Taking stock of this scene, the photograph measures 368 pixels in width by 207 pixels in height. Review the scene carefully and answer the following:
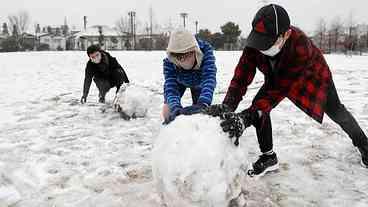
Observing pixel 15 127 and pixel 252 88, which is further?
pixel 252 88

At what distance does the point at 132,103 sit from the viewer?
18.6ft

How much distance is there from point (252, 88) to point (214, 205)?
665 centimetres

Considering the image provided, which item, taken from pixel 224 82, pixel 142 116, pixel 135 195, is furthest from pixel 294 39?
pixel 224 82

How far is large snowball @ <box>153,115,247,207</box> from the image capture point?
2.32 meters

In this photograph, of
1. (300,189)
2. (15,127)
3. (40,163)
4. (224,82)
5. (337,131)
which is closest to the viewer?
(300,189)

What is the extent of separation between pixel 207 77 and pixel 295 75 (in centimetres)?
71

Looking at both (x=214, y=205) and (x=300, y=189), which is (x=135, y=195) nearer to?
(x=214, y=205)

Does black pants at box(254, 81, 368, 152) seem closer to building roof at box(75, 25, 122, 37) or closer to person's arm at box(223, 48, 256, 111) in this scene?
person's arm at box(223, 48, 256, 111)

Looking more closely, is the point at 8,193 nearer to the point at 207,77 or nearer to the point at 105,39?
the point at 207,77

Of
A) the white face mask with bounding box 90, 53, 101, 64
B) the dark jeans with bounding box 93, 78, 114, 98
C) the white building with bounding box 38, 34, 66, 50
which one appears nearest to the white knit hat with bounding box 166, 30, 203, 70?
the white face mask with bounding box 90, 53, 101, 64

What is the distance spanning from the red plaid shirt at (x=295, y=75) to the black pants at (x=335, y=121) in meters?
0.17

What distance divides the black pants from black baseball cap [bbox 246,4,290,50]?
723 mm

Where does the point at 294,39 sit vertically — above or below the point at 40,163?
above

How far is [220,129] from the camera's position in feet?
8.05
